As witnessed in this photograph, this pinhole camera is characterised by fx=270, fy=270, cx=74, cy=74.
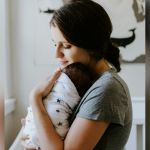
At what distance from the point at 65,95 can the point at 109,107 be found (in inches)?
4.2

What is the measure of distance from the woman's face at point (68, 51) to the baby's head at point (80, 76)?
0.5 inches

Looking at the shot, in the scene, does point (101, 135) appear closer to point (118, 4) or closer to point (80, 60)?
point (80, 60)

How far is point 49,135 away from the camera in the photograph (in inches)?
21.5

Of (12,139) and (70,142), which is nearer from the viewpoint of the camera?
(70,142)

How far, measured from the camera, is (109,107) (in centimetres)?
53

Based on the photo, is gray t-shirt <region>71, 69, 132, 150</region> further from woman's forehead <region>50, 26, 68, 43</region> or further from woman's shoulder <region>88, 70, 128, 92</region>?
woman's forehead <region>50, 26, 68, 43</region>

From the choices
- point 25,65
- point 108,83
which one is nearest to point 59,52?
point 108,83

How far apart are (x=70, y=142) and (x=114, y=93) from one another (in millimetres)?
129

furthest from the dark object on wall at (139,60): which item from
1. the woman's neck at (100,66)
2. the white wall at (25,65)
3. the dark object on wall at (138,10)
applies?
the woman's neck at (100,66)

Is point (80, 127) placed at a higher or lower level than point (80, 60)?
lower

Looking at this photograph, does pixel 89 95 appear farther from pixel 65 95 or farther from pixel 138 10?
pixel 138 10

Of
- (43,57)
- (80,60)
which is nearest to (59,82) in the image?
(80,60)

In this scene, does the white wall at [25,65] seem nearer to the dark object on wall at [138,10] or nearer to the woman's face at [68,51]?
the dark object on wall at [138,10]

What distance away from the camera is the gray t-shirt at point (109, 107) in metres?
0.52
